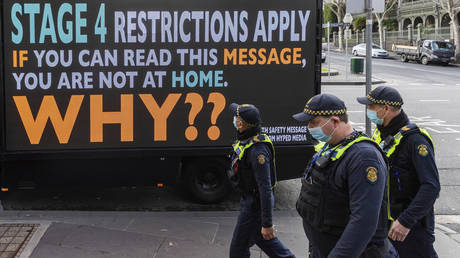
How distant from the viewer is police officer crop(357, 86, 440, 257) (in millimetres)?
3893

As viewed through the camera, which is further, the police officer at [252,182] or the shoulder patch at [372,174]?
the police officer at [252,182]

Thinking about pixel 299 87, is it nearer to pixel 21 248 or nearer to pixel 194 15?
pixel 194 15

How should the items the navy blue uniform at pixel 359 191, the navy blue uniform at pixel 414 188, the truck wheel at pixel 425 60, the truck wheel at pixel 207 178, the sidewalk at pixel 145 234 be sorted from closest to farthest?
the navy blue uniform at pixel 359 191 < the navy blue uniform at pixel 414 188 < the sidewalk at pixel 145 234 < the truck wheel at pixel 207 178 < the truck wheel at pixel 425 60

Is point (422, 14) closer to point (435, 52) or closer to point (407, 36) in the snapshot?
point (407, 36)

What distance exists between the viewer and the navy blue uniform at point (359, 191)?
2.96m

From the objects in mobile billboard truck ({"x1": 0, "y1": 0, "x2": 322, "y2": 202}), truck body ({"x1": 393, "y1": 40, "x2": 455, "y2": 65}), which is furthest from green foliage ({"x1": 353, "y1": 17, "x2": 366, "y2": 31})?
mobile billboard truck ({"x1": 0, "y1": 0, "x2": 322, "y2": 202})

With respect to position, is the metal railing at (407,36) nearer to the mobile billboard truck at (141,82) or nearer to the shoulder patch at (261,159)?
the mobile billboard truck at (141,82)

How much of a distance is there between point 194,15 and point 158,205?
275 centimetres

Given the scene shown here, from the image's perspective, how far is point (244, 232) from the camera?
454 centimetres

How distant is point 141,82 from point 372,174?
4524 millimetres

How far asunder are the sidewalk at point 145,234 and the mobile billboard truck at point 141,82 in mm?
534

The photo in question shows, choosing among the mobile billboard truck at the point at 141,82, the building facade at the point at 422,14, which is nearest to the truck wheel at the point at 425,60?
the building facade at the point at 422,14

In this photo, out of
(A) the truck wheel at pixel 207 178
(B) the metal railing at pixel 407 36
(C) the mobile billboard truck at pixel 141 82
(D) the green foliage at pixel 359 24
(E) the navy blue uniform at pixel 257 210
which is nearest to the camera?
(E) the navy blue uniform at pixel 257 210

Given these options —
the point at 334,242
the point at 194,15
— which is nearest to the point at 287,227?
the point at 194,15
